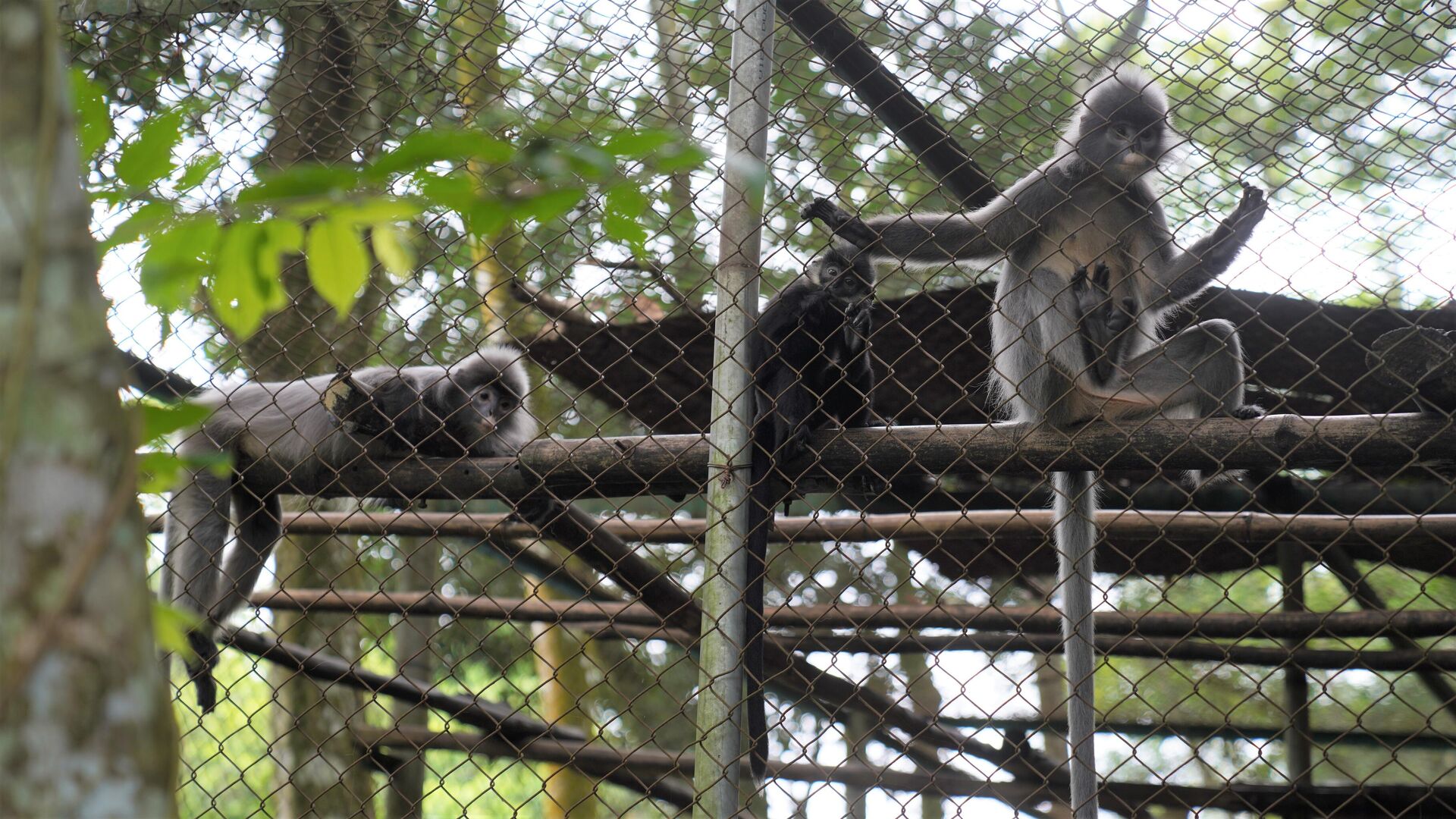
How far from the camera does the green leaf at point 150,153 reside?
0.79 meters

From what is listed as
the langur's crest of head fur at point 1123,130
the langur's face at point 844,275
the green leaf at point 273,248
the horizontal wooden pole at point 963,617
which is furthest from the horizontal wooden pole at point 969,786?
the green leaf at point 273,248

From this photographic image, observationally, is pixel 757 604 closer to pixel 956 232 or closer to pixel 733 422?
pixel 733 422

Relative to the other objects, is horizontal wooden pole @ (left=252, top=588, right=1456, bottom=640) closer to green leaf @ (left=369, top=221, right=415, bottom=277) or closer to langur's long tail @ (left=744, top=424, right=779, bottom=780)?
langur's long tail @ (left=744, top=424, right=779, bottom=780)

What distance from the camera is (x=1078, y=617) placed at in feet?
7.74

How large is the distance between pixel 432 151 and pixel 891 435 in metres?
1.81

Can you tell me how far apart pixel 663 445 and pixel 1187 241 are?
6.32 ft

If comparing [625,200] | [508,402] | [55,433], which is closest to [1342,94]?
[625,200]

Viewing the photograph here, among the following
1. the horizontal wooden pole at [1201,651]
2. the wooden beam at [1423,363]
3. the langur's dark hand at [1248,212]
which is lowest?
the horizontal wooden pole at [1201,651]

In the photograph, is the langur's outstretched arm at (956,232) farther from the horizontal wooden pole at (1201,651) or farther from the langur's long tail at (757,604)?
the horizontal wooden pole at (1201,651)

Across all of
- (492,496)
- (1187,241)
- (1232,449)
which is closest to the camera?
(1232,449)

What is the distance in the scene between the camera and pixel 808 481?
2.70m

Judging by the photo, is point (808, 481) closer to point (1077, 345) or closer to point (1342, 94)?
point (1077, 345)

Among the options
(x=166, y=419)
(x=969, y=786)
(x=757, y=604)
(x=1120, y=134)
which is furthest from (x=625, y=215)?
(x=969, y=786)

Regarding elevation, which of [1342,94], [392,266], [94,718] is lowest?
[94,718]
